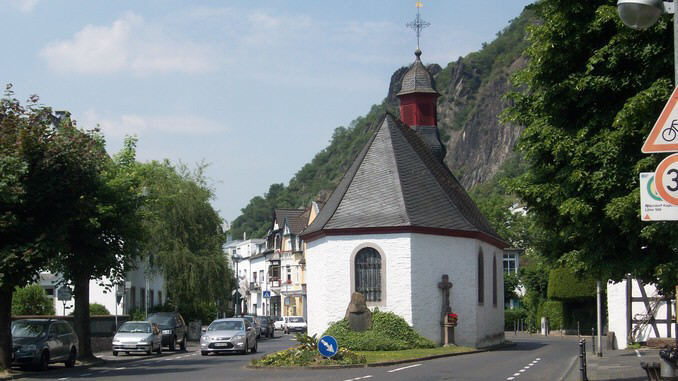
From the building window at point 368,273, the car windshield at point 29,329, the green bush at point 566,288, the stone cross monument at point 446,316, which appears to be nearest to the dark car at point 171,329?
the building window at point 368,273

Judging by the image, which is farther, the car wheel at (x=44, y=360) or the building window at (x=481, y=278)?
the building window at (x=481, y=278)

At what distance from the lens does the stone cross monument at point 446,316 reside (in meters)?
36.7

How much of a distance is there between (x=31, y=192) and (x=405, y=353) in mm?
13858

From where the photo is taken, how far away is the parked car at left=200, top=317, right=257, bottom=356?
113 feet

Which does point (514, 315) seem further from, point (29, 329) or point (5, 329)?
point (5, 329)

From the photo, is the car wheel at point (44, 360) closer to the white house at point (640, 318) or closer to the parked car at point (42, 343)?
the parked car at point (42, 343)

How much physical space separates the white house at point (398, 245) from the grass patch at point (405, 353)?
159 cm

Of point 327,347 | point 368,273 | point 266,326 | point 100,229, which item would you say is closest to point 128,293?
point 266,326

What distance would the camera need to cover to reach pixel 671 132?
9.15 meters

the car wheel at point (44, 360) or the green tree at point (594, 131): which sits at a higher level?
the green tree at point (594, 131)

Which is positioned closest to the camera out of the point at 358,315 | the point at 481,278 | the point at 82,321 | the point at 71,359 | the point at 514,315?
the point at 71,359

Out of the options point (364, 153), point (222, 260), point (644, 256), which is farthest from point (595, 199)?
point (222, 260)

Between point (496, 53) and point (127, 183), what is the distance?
174150 mm

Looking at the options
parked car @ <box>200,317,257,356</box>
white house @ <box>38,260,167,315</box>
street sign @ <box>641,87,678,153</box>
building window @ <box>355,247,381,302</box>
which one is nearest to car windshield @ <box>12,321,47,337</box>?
parked car @ <box>200,317,257,356</box>
